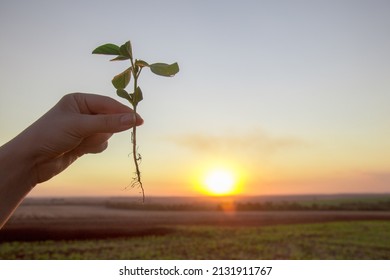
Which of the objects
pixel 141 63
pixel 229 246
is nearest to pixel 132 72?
pixel 141 63

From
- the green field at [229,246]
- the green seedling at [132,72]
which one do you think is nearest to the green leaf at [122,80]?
the green seedling at [132,72]

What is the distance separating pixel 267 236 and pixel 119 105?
1144 cm

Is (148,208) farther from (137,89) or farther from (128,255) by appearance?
(137,89)

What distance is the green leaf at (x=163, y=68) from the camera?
118 centimetres

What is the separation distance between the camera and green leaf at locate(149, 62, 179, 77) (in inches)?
46.4

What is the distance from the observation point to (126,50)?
46.9 inches

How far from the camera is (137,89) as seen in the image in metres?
1.22

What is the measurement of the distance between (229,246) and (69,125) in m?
9.40

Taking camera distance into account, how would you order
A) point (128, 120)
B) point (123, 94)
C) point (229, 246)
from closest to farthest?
point (128, 120), point (123, 94), point (229, 246)

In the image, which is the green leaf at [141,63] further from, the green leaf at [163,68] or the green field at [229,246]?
the green field at [229,246]

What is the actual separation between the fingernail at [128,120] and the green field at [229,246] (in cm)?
797

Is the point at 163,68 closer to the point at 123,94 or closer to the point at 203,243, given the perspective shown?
the point at 123,94

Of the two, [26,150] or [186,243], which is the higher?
[186,243]
